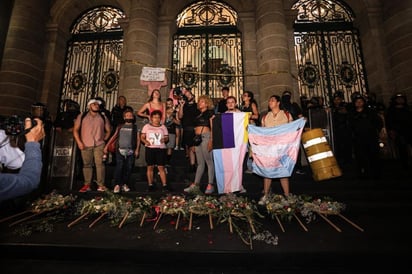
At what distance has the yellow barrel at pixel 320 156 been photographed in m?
4.69

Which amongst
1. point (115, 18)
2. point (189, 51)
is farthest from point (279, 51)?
point (115, 18)

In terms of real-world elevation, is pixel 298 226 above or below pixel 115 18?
below

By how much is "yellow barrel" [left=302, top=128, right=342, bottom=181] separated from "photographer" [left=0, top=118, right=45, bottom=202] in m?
4.71

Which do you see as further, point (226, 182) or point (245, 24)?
point (245, 24)

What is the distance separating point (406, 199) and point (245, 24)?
9.08m

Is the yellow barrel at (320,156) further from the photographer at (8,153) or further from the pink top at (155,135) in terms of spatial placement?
the photographer at (8,153)

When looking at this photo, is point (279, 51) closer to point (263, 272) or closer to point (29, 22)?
point (263, 272)

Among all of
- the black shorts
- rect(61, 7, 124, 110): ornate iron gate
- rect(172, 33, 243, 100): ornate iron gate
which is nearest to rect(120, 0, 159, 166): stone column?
rect(172, 33, 243, 100): ornate iron gate

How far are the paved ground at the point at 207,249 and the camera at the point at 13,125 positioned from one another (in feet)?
5.08

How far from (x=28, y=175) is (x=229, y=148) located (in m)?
3.62

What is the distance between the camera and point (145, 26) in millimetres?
9219

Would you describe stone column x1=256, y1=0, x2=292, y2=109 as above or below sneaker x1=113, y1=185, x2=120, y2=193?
above

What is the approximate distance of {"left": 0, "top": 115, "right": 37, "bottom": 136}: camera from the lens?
2219mm

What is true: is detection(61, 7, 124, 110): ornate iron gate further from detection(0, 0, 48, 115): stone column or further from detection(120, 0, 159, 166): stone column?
detection(120, 0, 159, 166): stone column
